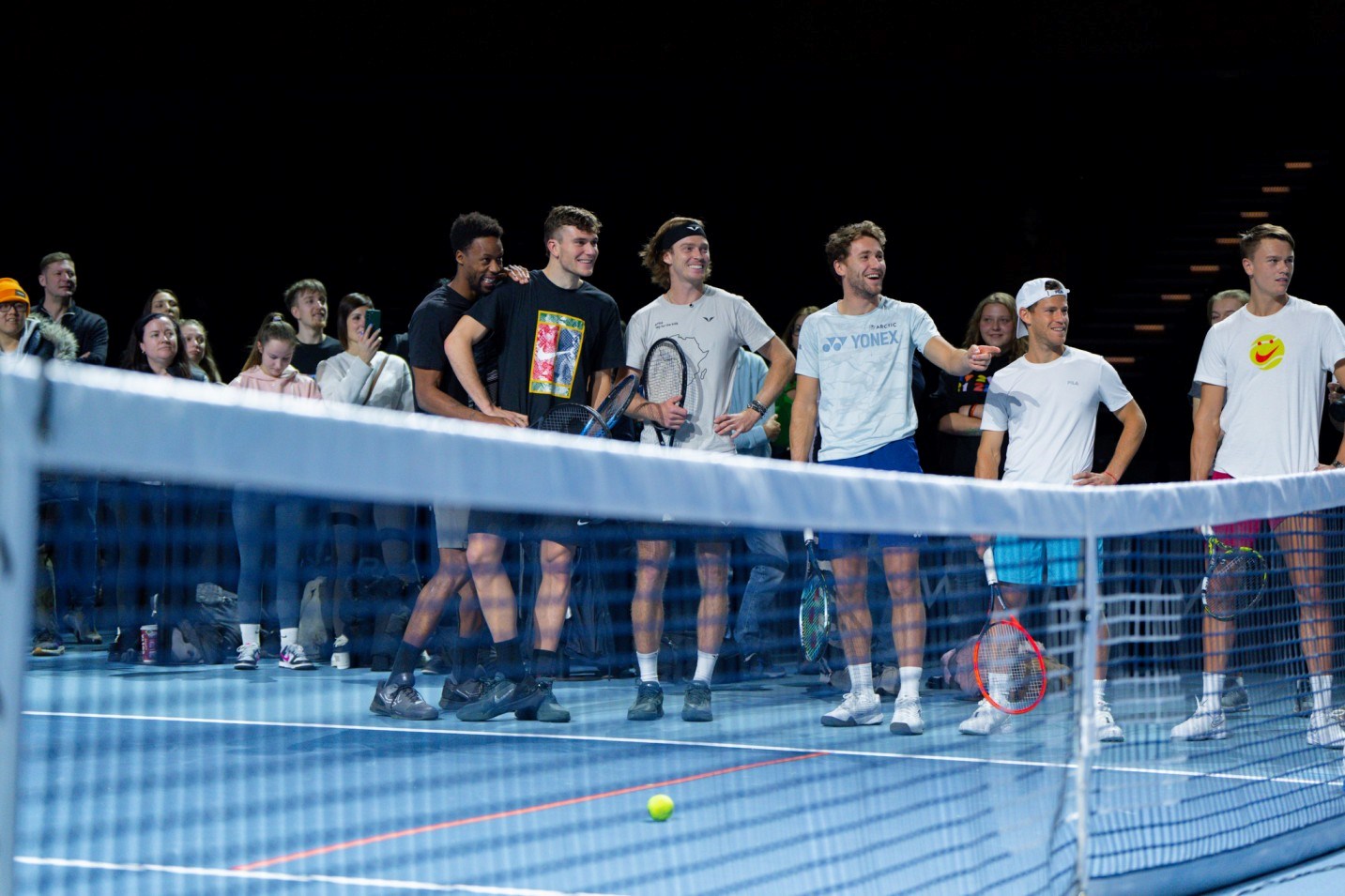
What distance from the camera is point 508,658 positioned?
4457mm

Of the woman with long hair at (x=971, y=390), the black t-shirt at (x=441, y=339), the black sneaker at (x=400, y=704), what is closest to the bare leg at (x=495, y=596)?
the black sneaker at (x=400, y=704)

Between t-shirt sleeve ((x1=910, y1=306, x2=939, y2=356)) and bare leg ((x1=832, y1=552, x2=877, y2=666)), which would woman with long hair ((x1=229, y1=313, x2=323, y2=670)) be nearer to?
bare leg ((x1=832, y1=552, x2=877, y2=666))

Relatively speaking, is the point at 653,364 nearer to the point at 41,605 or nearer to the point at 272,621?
the point at 272,621

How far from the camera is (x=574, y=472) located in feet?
6.70

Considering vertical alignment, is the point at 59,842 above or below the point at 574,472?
below

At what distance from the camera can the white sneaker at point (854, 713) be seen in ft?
17.0

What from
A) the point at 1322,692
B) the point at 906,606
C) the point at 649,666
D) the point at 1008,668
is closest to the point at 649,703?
the point at 649,666

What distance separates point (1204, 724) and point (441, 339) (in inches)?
121

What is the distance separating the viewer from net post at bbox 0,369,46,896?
4.66ft

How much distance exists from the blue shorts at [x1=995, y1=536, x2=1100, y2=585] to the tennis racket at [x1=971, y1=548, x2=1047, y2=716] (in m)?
0.07

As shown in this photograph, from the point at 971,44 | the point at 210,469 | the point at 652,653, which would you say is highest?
the point at 971,44

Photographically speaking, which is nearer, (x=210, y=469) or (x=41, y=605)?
(x=210, y=469)

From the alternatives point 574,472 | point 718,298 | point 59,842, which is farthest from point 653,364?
point 574,472

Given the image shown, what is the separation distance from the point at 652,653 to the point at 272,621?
97.6 inches
